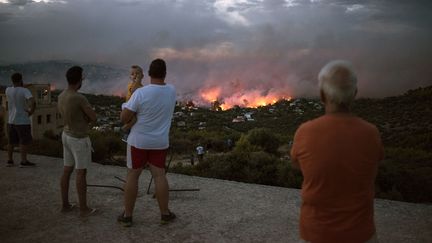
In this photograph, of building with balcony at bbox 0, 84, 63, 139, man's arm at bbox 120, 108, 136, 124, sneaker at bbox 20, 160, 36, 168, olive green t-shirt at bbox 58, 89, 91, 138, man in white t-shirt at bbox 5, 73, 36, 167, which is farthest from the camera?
building with balcony at bbox 0, 84, 63, 139

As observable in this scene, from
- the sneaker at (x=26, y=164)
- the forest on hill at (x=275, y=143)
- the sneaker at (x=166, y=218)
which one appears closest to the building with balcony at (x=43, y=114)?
the forest on hill at (x=275, y=143)

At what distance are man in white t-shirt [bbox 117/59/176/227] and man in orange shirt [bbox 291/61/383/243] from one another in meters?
2.29

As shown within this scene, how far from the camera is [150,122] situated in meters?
4.53

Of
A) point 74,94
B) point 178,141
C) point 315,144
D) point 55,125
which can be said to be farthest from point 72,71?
point 55,125

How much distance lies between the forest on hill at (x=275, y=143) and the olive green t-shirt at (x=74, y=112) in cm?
256

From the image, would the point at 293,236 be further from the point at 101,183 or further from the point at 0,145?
the point at 0,145

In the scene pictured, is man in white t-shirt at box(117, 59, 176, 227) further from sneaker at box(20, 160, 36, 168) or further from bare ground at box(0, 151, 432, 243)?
sneaker at box(20, 160, 36, 168)

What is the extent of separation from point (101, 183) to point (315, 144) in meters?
5.26

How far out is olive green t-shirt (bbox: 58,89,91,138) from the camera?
499cm

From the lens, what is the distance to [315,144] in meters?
2.45

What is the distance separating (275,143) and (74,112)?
21.0 meters

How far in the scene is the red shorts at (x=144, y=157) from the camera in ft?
15.2

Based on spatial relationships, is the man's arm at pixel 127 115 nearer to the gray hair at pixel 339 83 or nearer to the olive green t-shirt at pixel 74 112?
the olive green t-shirt at pixel 74 112

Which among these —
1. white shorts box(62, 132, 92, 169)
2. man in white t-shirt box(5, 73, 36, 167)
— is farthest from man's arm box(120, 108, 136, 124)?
man in white t-shirt box(5, 73, 36, 167)
